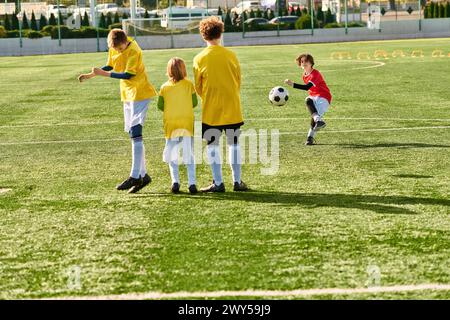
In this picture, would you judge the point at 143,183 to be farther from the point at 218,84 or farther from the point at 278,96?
the point at 278,96

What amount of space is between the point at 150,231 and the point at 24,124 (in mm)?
9191

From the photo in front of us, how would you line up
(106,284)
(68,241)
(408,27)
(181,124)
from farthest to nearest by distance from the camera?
1. (408,27)
2. (181,124)
3. (68,241)
4. (106,284)

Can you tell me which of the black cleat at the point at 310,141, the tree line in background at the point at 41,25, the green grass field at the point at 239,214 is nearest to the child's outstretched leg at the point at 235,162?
the green grass field at the point at 239,214

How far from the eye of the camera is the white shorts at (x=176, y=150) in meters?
9.38

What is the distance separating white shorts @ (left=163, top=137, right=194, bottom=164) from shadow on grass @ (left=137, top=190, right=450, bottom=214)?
1.18ft

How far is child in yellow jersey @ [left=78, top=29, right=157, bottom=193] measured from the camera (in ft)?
A: 31.6

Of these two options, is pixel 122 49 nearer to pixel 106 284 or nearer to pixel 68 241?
pixel 68 241

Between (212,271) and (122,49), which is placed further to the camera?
(122,49)

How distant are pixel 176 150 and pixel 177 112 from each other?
0.38 metres

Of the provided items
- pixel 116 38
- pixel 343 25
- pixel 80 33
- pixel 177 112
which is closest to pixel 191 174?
pixel 177 112

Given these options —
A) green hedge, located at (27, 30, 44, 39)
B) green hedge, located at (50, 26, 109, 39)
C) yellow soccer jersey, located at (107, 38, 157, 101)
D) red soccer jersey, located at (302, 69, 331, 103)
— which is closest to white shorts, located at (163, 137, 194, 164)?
yellow soccer jersey, located at (107, 38, 157, 101)

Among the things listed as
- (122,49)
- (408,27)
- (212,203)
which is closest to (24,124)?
(122,49)

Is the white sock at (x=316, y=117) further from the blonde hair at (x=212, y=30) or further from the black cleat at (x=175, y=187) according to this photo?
the black cleat at (x=175, y=187)
